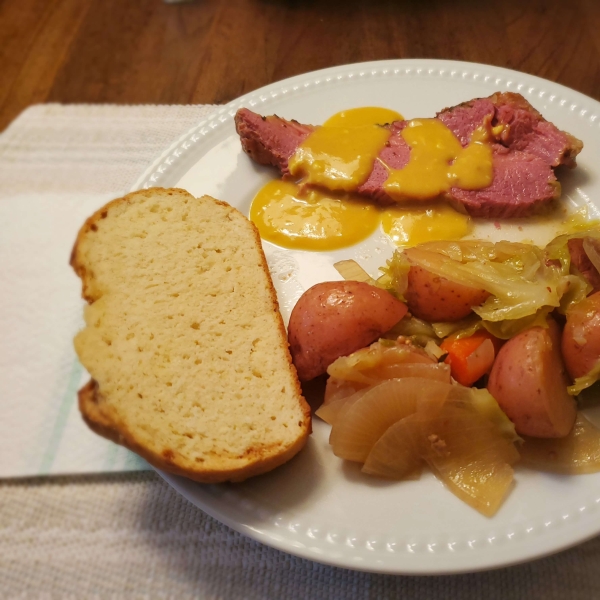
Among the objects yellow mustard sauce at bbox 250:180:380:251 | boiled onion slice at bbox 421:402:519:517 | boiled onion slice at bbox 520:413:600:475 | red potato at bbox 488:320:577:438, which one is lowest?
yellow mustard sauce at bbox 250:180:380:251

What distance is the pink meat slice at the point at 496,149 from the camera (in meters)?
2.31

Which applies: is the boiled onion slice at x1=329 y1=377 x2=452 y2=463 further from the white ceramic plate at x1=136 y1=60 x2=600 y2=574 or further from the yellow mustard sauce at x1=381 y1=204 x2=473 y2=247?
the yellow mustard sauce at x1=381 y1=204 x2=473 y2=247

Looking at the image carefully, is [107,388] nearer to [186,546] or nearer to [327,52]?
[186,546]

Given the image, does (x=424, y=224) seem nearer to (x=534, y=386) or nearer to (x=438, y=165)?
(x=438, y=165)

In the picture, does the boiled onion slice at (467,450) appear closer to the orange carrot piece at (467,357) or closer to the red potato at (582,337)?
the orange carrot piece at (467,357)

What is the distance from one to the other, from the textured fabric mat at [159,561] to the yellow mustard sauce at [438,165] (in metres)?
1.49

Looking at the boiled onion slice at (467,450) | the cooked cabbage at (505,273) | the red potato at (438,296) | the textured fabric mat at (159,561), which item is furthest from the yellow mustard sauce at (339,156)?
the textured fabric mat at (159,561)

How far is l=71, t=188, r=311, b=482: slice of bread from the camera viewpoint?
5.31ft

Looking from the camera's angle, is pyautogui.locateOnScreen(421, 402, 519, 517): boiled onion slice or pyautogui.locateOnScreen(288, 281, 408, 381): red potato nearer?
pyautogui.locateOnScreen(421, 402, 519, 517): boiled onion slice

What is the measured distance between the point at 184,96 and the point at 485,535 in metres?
2.99

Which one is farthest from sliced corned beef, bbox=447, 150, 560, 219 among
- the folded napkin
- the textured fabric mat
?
the folded napkin

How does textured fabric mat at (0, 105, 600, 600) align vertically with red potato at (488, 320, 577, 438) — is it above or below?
below

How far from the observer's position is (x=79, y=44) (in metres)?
3.84

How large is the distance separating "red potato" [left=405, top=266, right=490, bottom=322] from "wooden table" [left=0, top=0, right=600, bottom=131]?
2.08 m
